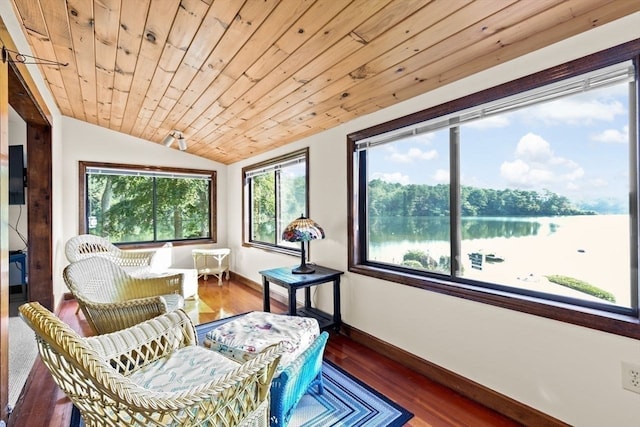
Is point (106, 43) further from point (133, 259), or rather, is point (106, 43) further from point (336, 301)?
point (336, 301)

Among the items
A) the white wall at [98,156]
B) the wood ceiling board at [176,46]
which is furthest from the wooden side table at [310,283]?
the white wall at [98,156]

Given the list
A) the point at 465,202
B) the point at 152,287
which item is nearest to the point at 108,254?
the point at 152,287

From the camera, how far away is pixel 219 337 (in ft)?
6.18

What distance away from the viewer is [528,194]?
181 cm

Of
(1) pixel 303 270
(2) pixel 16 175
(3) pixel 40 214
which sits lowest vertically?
(1) pixel 303 270

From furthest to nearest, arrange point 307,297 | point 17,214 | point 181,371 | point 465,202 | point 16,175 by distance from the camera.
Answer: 1. point 17,214
2. point 307,297
3. point 16,175
4. point 465,202
5. point 181,371

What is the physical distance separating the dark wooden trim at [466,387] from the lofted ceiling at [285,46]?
1.94 m

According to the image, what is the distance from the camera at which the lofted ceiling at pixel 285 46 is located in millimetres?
1436

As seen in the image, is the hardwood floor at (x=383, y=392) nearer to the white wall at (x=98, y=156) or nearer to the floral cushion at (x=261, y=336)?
the floral cushion at (x=261, y=336)

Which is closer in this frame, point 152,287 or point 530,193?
point 530,193

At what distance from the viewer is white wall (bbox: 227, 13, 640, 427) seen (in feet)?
4.68

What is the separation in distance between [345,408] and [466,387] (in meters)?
0.79

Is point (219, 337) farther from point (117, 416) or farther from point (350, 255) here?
point (350, 255)

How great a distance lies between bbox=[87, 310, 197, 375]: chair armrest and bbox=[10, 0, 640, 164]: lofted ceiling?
1.62 m
